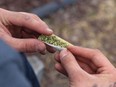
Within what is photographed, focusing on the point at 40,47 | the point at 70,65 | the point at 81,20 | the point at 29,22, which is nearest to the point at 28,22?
the point at 29,22

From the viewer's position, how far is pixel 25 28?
5.18 feet

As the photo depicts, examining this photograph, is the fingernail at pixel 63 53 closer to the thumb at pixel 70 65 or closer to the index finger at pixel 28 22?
the thumb at pixel 70 65

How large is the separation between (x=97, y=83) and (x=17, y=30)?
0.46 metres

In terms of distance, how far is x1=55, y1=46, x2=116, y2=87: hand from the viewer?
4.40ft

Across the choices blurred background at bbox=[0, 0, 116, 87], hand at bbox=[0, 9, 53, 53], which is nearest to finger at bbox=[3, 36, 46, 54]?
hand at bbox=[0, 9, 53, 53]

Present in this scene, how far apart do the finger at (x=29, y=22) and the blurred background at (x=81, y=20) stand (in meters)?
1.44

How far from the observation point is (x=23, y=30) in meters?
1.60

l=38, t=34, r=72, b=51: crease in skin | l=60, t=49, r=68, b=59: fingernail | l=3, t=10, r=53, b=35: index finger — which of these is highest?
l=3, t=10, r=53, b=35: index finger

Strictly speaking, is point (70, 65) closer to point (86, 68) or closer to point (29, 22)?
point (86, 68)

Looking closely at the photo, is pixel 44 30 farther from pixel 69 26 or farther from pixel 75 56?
pixel 69 26

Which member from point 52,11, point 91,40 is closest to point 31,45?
point 91,40

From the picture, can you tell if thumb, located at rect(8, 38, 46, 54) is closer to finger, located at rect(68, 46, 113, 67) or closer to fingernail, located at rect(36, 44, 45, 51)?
fingernail, located at rect(36, 44, 45, 51)

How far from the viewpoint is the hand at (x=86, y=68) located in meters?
1.34

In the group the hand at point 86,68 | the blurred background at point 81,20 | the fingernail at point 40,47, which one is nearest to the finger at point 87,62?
the hand at point 86,68
